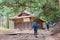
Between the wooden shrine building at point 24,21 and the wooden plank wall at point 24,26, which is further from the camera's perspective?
the wooden shrine building at point 24,21

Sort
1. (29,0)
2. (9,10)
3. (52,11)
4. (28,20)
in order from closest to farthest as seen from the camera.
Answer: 1. (29,0)
2. (52,11)
3. (9,10)
4. (28,20)

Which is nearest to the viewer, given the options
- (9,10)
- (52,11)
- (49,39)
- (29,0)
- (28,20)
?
(29,0)

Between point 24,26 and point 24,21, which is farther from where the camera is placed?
point 24,21

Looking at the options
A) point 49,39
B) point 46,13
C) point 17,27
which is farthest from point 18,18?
point 46,13

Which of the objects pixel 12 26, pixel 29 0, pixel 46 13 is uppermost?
pixel 29 0

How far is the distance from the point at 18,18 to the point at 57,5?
73.4 feet

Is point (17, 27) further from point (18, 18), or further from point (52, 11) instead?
point (52, 11)

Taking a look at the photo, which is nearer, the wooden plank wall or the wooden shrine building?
the wooden plank wall

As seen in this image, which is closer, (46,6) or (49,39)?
(46,6)

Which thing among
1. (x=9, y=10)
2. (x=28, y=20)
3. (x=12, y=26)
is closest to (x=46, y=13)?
(x=9, y=10)

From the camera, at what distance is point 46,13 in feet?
56.4

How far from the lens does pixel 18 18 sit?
129 feet

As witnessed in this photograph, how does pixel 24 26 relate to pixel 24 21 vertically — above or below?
below

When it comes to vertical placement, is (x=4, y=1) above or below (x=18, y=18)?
above
